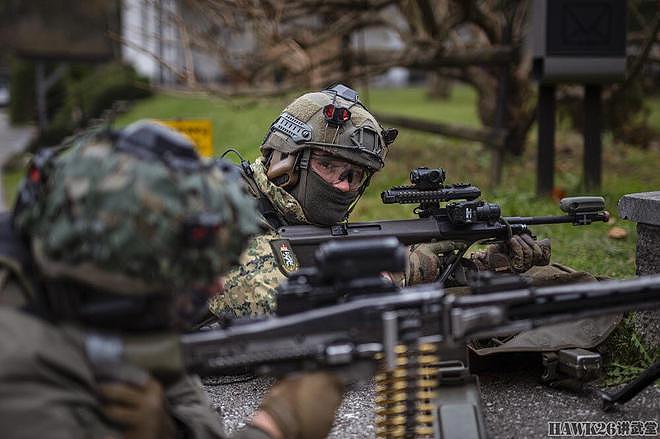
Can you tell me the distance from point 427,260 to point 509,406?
2.98ft

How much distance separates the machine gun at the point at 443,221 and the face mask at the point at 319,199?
2.6 inches

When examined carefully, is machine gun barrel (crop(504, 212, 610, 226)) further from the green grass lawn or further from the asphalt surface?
the green grass lawn

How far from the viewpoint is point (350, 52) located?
11195 mm

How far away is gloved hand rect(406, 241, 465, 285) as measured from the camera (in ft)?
15.7

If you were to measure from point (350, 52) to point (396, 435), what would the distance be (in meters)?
8.29

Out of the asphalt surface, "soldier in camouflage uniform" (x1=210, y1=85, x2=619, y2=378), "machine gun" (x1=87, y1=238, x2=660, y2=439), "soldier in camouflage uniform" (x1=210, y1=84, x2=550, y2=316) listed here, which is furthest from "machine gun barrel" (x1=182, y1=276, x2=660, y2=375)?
"soldier in camouflage uniform" (x1=210, y1=84, x2=550, y2=316)

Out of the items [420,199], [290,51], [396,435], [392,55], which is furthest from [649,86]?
[396,435]

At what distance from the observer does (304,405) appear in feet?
8.84

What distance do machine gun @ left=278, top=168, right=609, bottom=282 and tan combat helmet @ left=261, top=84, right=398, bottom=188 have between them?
0.26m

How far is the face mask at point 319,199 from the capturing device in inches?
183

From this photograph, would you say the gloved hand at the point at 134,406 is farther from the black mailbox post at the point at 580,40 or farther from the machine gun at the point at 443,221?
the black mailbox post at the point at 580,40

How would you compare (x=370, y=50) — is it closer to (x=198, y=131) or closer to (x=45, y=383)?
(x=198, y=131)

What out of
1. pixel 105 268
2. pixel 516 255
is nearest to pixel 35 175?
pixel 105 268

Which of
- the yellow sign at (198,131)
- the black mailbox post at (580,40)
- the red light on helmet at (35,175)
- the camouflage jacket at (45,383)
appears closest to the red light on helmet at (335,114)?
the red light on helmet at (35,175)
